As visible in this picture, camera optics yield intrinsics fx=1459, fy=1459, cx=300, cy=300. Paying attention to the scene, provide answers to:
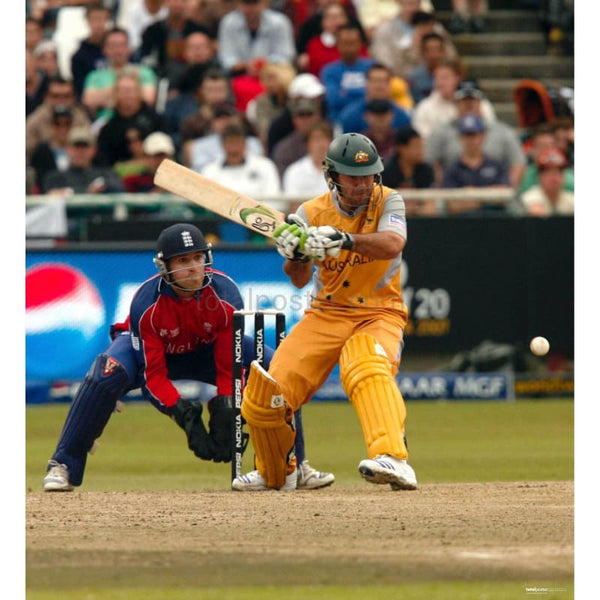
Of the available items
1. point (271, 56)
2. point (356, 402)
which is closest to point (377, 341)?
point (356, 402)

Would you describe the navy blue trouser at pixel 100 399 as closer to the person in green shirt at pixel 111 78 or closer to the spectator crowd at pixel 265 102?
the spectator crowd at pixel 265 102

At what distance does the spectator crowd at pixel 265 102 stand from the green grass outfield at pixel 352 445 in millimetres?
2411

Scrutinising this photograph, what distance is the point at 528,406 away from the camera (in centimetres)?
1457

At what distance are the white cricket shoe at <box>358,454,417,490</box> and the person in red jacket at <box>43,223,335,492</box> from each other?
96cm

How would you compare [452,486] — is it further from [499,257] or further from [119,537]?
[499,257]

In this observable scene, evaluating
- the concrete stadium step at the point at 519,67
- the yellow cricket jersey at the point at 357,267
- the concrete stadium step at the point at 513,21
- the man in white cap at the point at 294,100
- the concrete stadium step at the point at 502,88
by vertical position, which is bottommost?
the yellow cricket jersey at the point at 357,267

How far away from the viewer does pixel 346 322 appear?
26.9 ft

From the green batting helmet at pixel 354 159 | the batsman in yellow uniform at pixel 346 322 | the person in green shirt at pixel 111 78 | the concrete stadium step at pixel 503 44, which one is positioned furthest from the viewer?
→ the concrete stadium step at pixel 503 44

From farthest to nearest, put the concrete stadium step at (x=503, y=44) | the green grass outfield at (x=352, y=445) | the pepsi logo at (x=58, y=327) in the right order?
the concrete stadium step at (x=503, y=44) < the pepsi logo at (x=58, y=327) < the green grass outfield at (x=352, y=445)

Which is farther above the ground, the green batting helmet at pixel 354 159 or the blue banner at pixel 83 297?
the green batting helmet at pixel 354 159

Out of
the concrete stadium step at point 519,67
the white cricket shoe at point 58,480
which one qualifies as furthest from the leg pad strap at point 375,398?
the concrete stadium step at point 519,67

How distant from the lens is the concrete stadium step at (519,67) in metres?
19.0

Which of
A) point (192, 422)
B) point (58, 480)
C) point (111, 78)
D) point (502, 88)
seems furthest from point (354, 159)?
point (502, 88)

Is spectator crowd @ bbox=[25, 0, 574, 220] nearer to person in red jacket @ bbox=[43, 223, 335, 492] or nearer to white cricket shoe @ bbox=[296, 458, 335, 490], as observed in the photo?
person in red jacket @ bbox=[43, 223, 335, 492]
